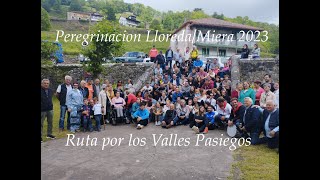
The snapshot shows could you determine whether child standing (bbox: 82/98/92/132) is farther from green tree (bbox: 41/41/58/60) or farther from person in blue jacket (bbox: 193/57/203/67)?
green tree (bbox: 41/41/58/60)

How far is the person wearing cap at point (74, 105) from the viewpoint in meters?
8.52

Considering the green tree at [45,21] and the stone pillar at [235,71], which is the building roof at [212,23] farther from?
the green tree at [45,21]

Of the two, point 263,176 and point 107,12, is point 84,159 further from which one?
point 107,12

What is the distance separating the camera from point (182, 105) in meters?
9.23

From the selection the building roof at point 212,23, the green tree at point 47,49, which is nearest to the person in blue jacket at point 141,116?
the building roof at point 212,23

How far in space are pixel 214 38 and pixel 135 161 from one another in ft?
28.3

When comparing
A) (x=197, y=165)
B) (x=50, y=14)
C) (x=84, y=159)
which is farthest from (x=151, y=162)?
(x=50, y=14)

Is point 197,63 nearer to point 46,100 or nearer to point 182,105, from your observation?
point 182,105

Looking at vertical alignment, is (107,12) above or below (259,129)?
above

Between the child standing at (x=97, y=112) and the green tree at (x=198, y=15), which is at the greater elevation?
the green tree at (x=198, y=15)

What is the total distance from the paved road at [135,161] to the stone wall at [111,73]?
262 inches

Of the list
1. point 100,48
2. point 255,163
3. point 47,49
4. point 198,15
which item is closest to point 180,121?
point 255,163
